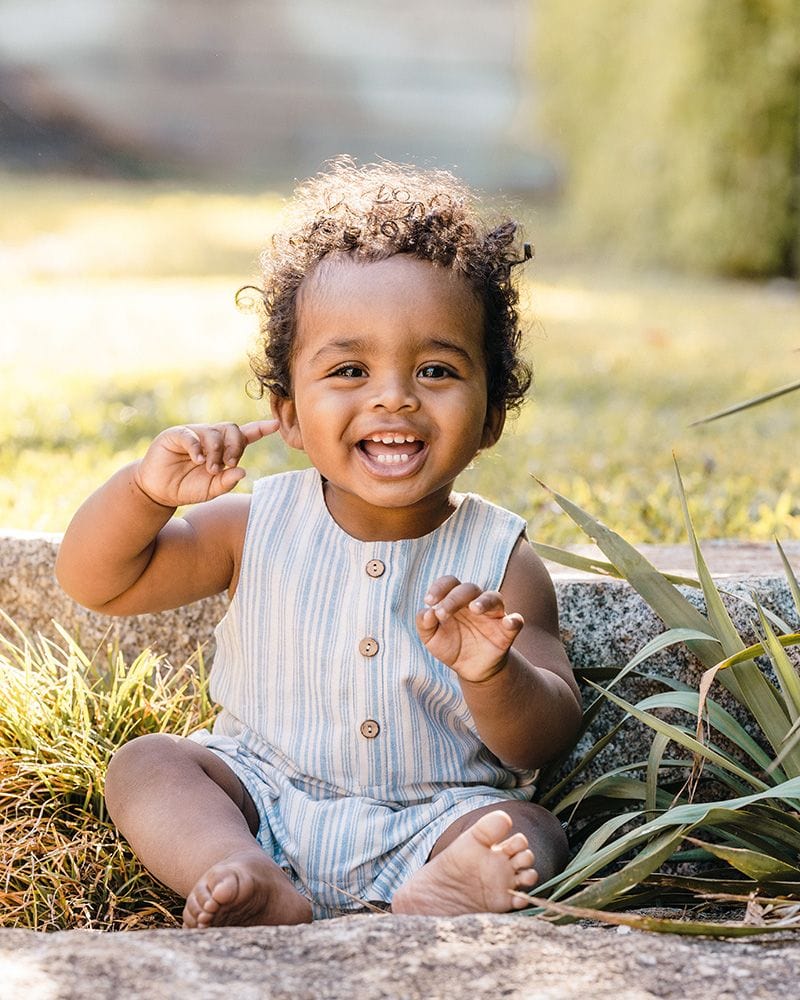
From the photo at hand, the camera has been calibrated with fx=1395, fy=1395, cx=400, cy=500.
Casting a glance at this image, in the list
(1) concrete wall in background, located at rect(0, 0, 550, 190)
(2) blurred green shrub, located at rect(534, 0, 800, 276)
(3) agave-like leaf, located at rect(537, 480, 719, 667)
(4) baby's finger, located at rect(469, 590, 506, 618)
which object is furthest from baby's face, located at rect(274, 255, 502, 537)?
(1) concrete wall in background, located at rect(0, 0, 550, 190)

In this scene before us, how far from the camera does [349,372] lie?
211 centimetres

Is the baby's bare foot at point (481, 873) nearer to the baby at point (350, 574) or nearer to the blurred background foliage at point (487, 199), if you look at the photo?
the baby at point (350, 574)

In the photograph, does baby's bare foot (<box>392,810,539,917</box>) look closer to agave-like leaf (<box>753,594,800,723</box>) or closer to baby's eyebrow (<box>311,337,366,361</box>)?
agave-like leaf (<box>753,594,800,723</box>)

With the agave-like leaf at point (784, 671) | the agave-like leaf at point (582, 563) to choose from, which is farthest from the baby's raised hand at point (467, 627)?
the agave-like leaf at point (582, 563)

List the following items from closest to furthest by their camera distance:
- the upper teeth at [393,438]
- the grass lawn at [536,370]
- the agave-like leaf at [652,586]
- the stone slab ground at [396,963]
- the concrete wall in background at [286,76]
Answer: the stone slab ground at [396,963] → the upper teeth at [393,438] → the agave-like leaf at [652,586] → the grass lawn at [536,370] → the concrete wall in background at [286,76]

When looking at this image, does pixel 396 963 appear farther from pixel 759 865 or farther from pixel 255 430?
pixel 255 430

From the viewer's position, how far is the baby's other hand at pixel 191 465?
2.09 meters

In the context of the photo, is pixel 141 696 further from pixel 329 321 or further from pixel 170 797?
pixel 329 321

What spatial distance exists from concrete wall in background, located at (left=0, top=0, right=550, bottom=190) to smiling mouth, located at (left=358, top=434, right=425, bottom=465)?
14.8 meters

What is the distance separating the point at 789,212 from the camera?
10.5 m

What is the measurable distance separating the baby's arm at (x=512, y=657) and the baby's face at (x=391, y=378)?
0.25m

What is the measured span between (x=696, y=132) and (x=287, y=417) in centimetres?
865

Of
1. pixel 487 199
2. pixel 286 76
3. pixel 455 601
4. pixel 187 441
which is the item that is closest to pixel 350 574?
pixel 187 441

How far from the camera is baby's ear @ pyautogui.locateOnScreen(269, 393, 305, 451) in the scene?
230 cm
